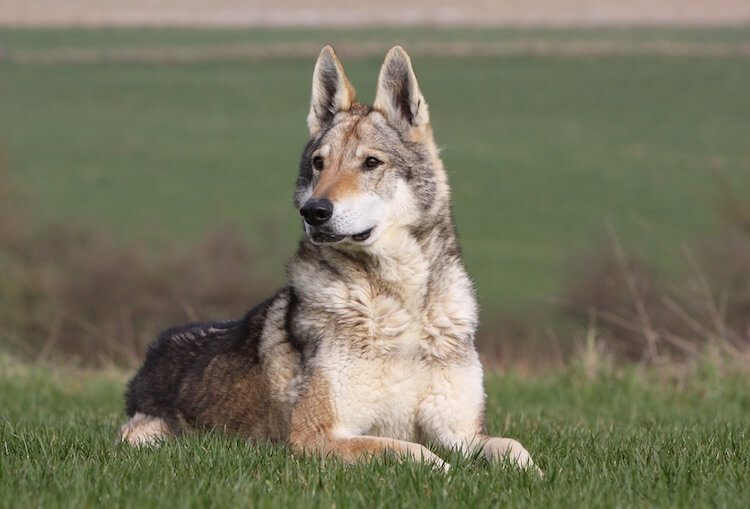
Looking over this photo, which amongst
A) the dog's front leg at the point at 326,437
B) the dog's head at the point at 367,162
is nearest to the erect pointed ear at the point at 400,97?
the dog's head at the point at 367,162

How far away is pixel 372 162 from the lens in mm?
6523

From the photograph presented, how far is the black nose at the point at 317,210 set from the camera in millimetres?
6113

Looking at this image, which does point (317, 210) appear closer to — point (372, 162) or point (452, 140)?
point (372, 162)

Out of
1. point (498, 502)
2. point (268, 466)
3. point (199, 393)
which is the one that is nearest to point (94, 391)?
point (199, 393)

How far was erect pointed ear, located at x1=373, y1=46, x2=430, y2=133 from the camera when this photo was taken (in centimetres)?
686

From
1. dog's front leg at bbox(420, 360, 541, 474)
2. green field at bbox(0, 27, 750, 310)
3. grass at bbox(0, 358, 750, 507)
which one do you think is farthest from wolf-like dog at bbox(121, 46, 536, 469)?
green field at bbox(0, 27, 750, 310)

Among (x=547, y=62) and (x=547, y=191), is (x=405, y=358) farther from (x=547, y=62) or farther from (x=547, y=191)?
(x=547, y=62)

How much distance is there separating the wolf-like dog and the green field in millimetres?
31262

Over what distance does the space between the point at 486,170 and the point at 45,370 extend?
40.0m

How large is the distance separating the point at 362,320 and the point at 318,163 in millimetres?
927

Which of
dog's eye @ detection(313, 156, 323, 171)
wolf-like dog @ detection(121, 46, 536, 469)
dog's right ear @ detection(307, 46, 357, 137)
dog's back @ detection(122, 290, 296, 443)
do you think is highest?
dog's right ear @ detection(307, 46, 357, 137)

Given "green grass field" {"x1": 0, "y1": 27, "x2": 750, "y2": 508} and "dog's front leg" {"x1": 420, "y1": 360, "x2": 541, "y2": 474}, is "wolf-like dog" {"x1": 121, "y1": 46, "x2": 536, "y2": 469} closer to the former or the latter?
"dog's front leg" {"x1": 420, "y1": 360, "x2": 541, "y2": 474}

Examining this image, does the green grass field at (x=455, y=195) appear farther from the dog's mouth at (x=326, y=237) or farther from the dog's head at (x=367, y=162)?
the dog's head at (x=367, y=162)

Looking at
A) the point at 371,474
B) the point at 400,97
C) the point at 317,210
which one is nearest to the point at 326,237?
the point at 317,210
